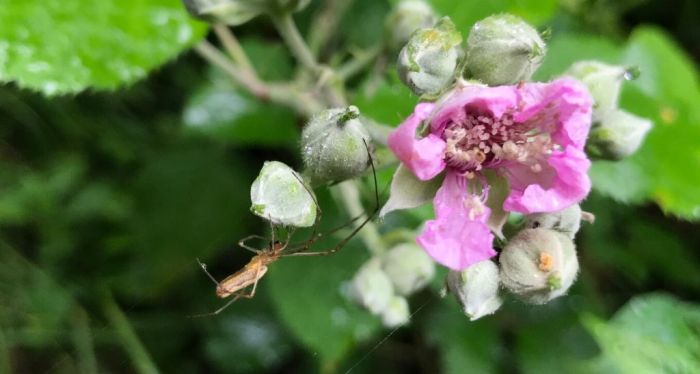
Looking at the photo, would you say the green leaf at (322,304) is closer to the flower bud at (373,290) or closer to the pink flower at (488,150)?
the flower bud at (373,290)

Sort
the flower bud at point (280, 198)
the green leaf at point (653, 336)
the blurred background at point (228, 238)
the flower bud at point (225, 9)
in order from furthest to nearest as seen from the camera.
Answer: the blurred background at point (228, 238) < the green leaf at point (653, 336) < the flower bud at point (225, 9) < the flower bud at point (280, 198)

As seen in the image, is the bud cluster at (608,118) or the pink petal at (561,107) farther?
the bud cluster at (608,118)

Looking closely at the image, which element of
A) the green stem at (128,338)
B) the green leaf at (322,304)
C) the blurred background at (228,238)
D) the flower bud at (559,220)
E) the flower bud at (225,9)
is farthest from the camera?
the green stem at (128,338)

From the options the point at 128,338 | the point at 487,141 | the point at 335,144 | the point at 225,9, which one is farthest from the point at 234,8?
the point at 128,338

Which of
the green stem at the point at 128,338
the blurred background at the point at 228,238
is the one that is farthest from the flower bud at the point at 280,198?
the green stem at the point at 128,338

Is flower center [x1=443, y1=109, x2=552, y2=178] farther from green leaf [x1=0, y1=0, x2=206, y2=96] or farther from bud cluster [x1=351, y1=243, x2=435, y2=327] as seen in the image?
green leaf [x1=0, y1=0, x2=206, y2=96]

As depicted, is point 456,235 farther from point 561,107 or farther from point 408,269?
point 408,269

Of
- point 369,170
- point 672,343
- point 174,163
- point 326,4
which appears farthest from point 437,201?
point 174,163
